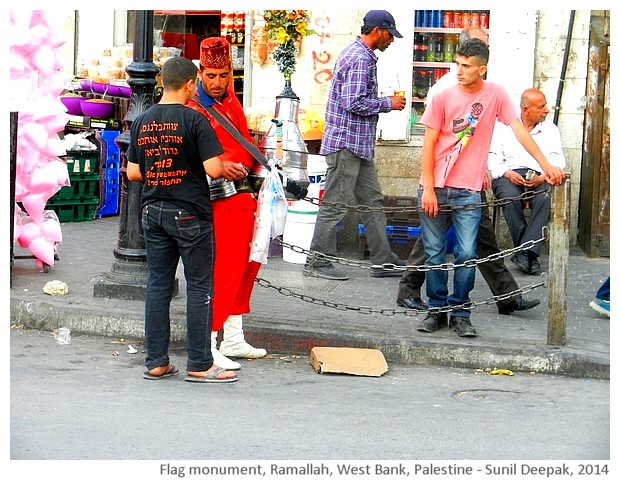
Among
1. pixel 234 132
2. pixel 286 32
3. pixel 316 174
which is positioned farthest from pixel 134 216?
pixel 286 32

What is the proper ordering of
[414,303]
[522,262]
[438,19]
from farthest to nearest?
1. [438,19]
2. [522,262]
3. [414,303]

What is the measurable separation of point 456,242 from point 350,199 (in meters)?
1.99

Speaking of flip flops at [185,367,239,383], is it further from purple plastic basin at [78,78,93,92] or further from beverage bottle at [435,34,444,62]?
purple plastic basin at [78,78,93,92]

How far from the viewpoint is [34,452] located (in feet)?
16.6

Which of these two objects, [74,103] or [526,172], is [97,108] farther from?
[526,172]

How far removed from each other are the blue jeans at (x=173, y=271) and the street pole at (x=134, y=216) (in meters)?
1.64

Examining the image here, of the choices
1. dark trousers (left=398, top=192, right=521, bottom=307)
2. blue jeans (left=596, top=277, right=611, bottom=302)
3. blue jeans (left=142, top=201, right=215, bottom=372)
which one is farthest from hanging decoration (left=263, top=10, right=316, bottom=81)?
blue jeans (left=142, top=201, right=215, bottom=372)

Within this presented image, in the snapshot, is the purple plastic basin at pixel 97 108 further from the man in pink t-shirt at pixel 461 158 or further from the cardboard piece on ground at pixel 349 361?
the cardboard piece on ground at pixel 349 361

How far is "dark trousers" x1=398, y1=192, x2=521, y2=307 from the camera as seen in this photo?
26.6 feet

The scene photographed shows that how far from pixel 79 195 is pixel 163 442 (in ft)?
22.5

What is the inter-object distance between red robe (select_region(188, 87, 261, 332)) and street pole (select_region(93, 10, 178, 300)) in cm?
153

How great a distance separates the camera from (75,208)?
11938mm

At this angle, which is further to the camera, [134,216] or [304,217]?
[304,217]
